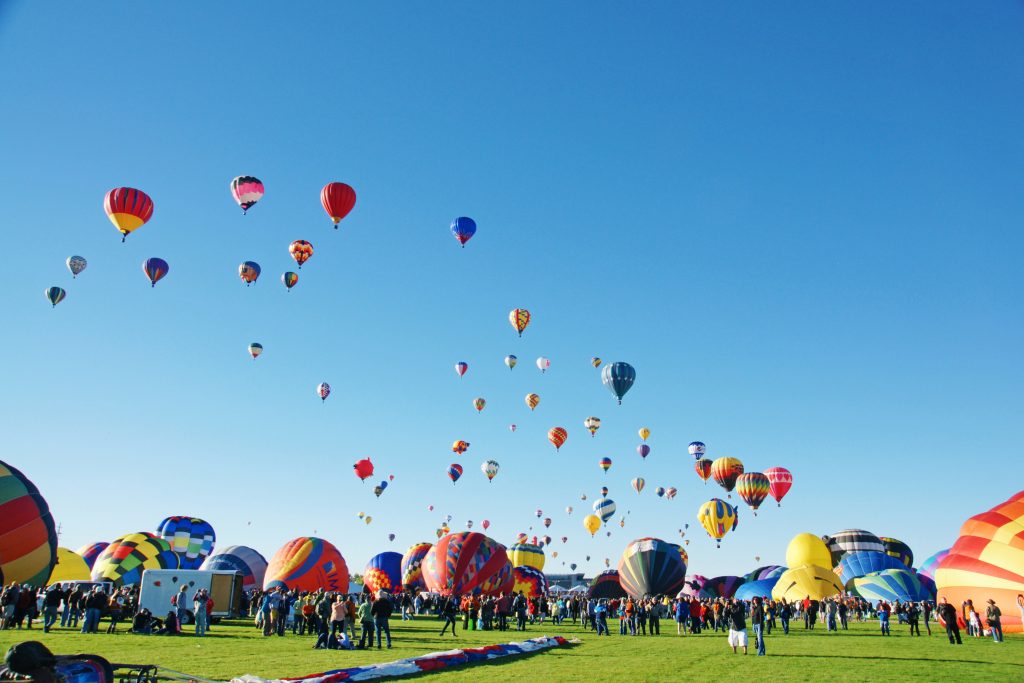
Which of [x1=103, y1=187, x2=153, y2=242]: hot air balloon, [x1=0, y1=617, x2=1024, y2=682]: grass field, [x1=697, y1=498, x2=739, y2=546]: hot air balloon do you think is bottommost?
[x1=0, y1=617, x2=1024, y2=682]: grass field

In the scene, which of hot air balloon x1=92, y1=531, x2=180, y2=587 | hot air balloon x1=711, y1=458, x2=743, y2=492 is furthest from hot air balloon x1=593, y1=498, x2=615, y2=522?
hot air balloon x1=92, y1=531, x2=180, y2=587

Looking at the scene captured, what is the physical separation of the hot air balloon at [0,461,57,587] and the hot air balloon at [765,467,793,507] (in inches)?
→ 1395

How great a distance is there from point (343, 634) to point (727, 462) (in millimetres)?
33574

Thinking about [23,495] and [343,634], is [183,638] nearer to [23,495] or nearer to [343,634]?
[343,634]

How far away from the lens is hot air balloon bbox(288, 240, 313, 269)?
3222 centimetres

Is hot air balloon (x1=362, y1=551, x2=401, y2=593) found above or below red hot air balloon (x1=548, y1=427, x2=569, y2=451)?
below

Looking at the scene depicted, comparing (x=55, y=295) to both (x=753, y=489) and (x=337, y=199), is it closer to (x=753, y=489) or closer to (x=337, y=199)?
(x=337, y=199)

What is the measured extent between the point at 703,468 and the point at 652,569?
7.71 metres

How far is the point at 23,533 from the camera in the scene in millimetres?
25812

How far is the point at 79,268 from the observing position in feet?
113

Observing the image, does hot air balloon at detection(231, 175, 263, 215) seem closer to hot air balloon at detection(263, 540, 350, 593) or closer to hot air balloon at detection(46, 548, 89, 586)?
hot air balloon at detection(263, 540, 350, 593)

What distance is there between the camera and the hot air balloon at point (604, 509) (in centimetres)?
5744

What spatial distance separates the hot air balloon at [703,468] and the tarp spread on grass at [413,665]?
32091 mm

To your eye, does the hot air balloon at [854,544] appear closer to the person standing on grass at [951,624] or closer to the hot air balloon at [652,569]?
the hot air balloon at [652,569]
